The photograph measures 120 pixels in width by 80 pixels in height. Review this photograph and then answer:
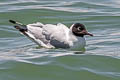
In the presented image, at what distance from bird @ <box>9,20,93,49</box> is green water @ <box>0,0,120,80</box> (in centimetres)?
22

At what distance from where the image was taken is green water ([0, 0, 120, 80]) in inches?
475

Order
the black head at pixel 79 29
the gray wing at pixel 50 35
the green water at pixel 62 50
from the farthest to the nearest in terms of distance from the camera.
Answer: the black head at pixel 79 29 < the gray wing at pixel 50 35 < the green water at pixel 62 50

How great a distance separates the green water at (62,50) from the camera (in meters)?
12.1

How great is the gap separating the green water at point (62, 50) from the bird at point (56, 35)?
0.71ft

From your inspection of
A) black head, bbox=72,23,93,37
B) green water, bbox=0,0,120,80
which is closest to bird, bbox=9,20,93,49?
black head, bbox=72,23,93,37

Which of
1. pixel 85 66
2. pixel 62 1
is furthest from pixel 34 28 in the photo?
pixel 62 1

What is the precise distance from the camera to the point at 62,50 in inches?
562

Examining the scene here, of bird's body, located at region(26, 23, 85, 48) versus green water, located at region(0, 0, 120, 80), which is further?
bird's body, located at region(26, 23, 85, 48)

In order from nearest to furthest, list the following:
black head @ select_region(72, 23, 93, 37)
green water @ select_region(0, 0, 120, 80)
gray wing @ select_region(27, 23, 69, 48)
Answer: green water @ select_region(0, 0, 120, 80) → gray wing @ select_region(27, 23, 69, 48) → black head @ select_region(72, 23, 93, 37)

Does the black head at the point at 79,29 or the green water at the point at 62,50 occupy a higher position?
the black head at the point at 79,29

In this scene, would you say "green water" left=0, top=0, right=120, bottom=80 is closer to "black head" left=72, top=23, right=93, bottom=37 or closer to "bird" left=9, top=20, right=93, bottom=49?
"bird" left=9, top=20, right=93, bottom=49

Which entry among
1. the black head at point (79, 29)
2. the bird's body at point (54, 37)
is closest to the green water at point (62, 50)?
the bird's body at point (54, 37)

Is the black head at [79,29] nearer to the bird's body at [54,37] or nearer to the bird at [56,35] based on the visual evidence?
the bird at [56,35]

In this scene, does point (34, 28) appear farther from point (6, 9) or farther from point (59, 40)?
point (6, 9)
